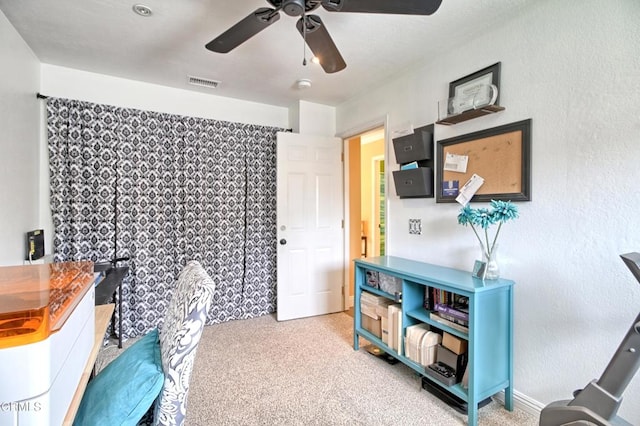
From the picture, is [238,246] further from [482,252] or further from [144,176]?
[482,252]

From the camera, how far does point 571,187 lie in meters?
1.67

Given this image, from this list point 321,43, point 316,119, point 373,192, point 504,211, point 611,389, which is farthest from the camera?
point 373,192

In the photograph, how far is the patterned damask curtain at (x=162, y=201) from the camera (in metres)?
2.62

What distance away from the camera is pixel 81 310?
86cm

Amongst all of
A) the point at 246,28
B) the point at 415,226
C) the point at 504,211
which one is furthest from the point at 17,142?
the point at 504,211

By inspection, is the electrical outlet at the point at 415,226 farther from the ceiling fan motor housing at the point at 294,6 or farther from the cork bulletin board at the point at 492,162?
the ceiling fan motor housing at the point at 294,6

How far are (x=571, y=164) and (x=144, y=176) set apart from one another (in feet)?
10.6

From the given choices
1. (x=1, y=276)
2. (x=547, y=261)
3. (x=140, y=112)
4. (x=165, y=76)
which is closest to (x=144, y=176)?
(x=140, y=112)

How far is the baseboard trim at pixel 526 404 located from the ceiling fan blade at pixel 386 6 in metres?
2.18

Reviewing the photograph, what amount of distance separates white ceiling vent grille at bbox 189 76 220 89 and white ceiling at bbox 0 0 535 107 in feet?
0.19

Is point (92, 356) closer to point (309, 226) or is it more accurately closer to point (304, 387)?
point (304, 387)

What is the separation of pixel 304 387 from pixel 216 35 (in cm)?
249

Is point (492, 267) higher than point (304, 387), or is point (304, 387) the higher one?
point (492, 267)

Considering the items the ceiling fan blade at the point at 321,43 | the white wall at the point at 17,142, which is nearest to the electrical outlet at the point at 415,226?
the ceiling fan blade at the point at 321,43
